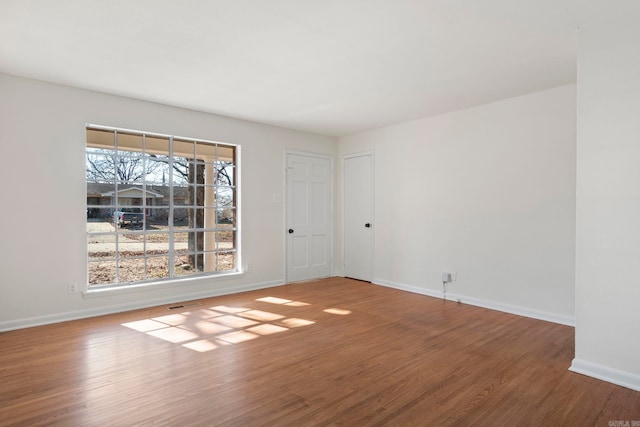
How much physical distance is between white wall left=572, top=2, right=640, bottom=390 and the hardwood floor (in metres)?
0.25

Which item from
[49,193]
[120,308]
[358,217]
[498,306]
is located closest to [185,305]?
[120,308]

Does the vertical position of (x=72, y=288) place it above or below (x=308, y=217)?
below

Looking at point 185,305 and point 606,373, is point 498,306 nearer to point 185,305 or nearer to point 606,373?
point 606,373

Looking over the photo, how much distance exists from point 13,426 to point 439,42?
3882 millimetres

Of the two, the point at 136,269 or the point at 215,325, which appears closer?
the point at 215,325

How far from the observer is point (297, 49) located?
3.00m

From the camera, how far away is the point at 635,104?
2455mm

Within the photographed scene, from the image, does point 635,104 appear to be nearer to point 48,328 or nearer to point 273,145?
point 273,145

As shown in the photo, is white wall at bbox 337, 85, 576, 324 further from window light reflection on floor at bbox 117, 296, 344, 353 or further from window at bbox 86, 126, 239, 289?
window at bbox 86, 126, 239, 289

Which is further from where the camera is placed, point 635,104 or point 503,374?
point 503,374

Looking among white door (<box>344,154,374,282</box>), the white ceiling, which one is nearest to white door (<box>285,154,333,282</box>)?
white door (<box>344,154,374,282</box>)

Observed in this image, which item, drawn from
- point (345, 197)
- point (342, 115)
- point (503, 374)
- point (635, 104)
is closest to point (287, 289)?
point (345, 197)

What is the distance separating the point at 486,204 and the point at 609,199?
6.41 ft

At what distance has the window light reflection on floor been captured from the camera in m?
3.33
